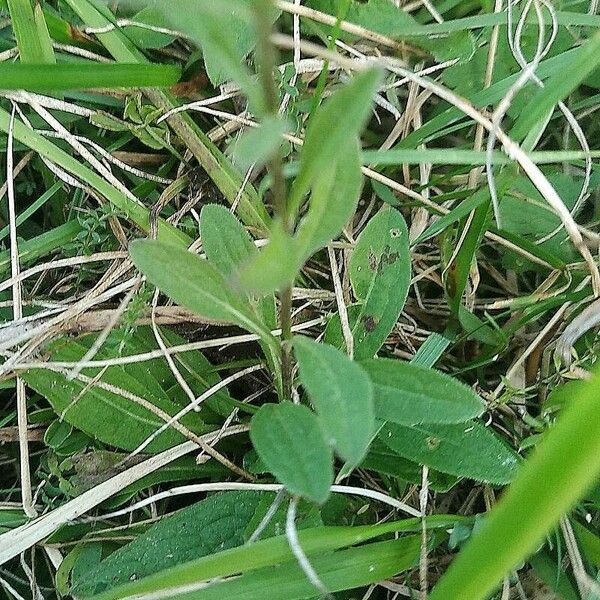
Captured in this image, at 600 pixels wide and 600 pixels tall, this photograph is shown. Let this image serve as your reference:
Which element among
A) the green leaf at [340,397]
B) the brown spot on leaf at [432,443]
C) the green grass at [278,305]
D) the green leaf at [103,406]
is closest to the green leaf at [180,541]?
the green grass at [278,305]

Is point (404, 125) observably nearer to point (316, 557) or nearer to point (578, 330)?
point (578, 330)

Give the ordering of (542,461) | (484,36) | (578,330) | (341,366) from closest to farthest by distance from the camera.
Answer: (542,461), (341,366), (578,330), (484,36)

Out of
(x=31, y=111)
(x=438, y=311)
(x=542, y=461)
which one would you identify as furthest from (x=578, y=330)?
(x=31, y=111)

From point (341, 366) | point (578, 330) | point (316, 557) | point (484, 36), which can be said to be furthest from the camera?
point (484, 36)

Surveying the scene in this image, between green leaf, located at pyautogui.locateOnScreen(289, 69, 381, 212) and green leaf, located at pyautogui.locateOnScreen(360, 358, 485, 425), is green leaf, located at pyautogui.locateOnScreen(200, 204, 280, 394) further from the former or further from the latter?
green leaf, located at pyautogui.locateOnScreen(289, 69, 381, 212)

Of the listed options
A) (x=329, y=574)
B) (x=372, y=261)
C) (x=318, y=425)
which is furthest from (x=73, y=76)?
(x=329, y=574)

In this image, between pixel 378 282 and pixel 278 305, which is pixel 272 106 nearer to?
pixel 378 282

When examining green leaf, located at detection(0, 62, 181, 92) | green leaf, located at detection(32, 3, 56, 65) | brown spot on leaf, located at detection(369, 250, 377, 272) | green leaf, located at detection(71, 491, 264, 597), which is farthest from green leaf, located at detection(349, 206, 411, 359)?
green leaf, located at detection(32, 3, 56, 65)
